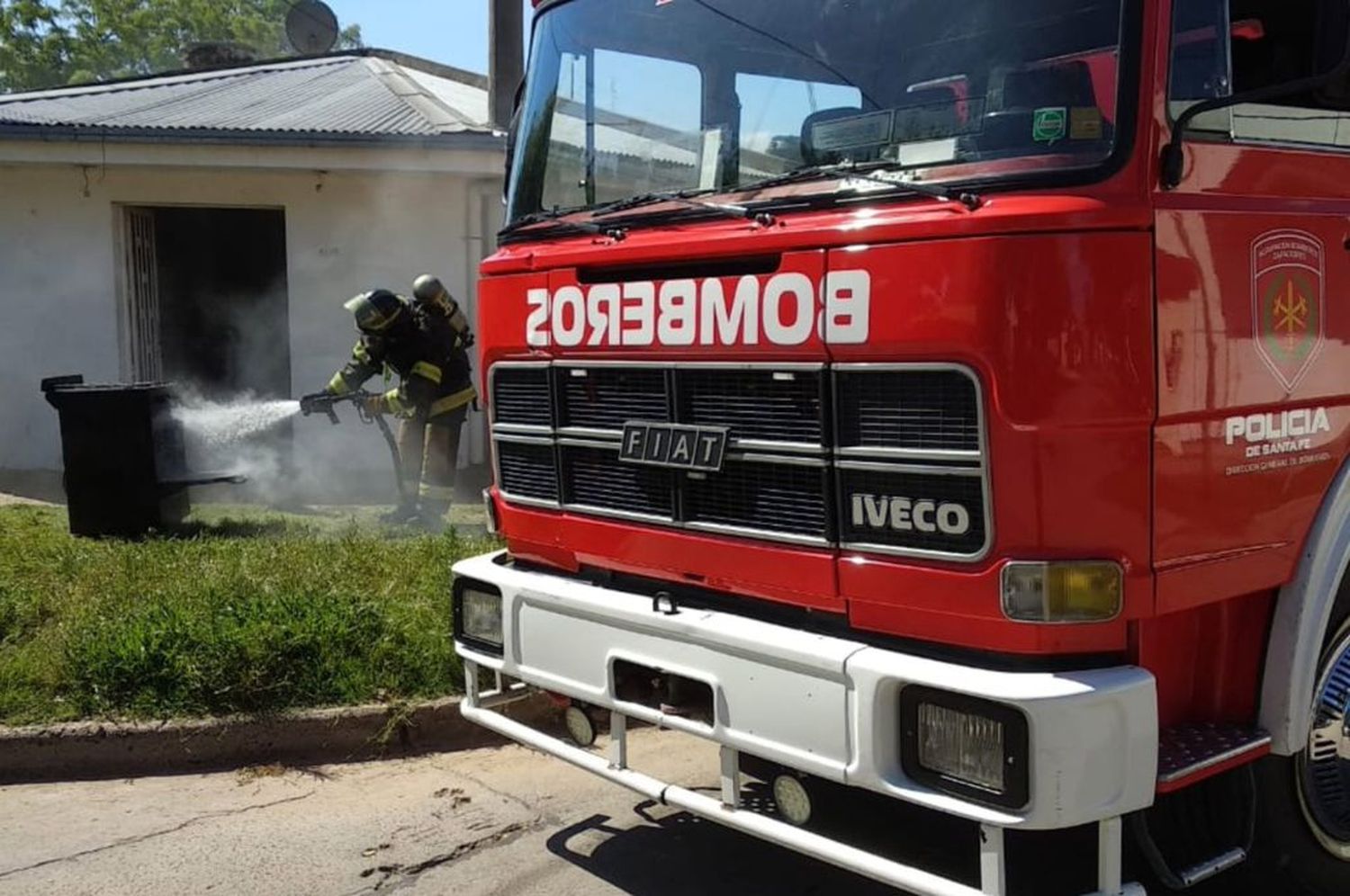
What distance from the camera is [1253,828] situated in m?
3.41

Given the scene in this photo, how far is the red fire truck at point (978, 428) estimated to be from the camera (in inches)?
110

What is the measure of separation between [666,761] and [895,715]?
2.04 meters

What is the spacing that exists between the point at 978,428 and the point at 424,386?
6199mm

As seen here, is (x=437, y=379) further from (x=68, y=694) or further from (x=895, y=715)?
(x=895, y=715)

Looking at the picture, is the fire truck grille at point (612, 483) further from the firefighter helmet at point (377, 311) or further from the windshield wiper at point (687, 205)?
the firefighter helmet at point (377, 311)

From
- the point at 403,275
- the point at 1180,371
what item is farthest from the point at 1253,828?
the point at 403,275

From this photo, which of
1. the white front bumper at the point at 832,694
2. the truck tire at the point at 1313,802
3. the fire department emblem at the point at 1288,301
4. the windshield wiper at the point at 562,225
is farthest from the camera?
the windshield wiper at the point at 562,225

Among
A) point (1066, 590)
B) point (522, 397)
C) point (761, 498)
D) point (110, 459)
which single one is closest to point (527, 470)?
point (522, 397)

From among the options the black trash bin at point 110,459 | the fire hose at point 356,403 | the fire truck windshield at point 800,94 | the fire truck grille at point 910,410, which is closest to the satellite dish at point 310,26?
the fire hose at point 356,403

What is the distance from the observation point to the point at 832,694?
3037 millimetres

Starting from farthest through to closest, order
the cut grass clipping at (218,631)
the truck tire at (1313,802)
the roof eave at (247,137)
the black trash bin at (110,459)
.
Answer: the roof eave at (247,137), the black trash bin at (110,459), the cut grass clipping at (218,631), the truck tire at (1313,802)

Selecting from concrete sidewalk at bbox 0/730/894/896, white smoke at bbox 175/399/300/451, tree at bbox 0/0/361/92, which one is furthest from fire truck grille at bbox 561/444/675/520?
tree at bbox 0/0/361/92

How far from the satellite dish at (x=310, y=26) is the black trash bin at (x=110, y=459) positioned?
32.6ft

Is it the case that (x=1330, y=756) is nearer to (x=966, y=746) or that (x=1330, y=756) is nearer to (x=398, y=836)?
(x=966, y=746)
